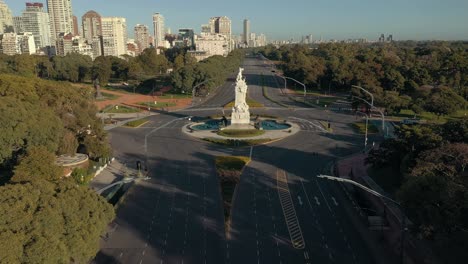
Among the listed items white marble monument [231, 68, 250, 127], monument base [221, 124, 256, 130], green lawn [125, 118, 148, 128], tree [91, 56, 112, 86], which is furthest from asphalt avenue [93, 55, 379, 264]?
tree [91, 56, 112, 86]

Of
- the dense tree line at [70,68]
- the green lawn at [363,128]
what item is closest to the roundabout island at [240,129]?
the green lawn at [363,128]

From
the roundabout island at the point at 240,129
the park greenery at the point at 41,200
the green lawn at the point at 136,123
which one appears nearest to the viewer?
the park greenery at the point at 41,200

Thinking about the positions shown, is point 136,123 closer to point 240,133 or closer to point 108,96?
point 240,133

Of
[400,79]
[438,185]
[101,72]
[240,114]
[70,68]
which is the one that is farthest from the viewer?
[70,68]

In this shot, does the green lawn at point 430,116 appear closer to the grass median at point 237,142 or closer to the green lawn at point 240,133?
the green lawn at point 240,133

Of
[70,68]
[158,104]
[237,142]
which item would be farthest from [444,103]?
[70,68]

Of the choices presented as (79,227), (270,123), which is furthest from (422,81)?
(79,227)

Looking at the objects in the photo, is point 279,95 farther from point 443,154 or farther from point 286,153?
point 443,154
